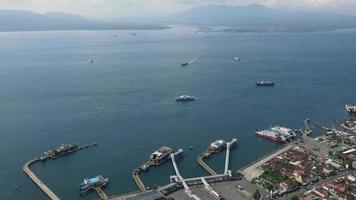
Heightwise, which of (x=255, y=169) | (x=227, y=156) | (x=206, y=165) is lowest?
(x=206, y=165)

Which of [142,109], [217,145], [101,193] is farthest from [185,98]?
[101,193]

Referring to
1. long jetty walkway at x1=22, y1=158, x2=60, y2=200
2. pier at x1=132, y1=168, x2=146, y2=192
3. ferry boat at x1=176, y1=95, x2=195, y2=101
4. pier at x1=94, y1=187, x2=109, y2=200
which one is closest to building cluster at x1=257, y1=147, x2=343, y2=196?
pier at x1=132, y1=168, x2=146, y2=192

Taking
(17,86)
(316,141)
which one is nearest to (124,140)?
(316,141)

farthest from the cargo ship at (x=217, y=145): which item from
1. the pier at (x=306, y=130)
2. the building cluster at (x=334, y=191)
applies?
the building cluster at (x=334, y=191)

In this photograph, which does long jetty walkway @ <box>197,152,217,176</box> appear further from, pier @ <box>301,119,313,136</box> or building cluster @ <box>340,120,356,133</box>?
building cluster @ <box>340,120,356,133</box>

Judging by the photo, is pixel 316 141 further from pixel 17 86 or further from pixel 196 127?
pixel 17 86

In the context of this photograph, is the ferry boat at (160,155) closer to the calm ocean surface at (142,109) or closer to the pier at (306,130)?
the calm ocean surface at (142,109)

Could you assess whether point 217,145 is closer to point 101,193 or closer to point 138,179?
point 138,179
